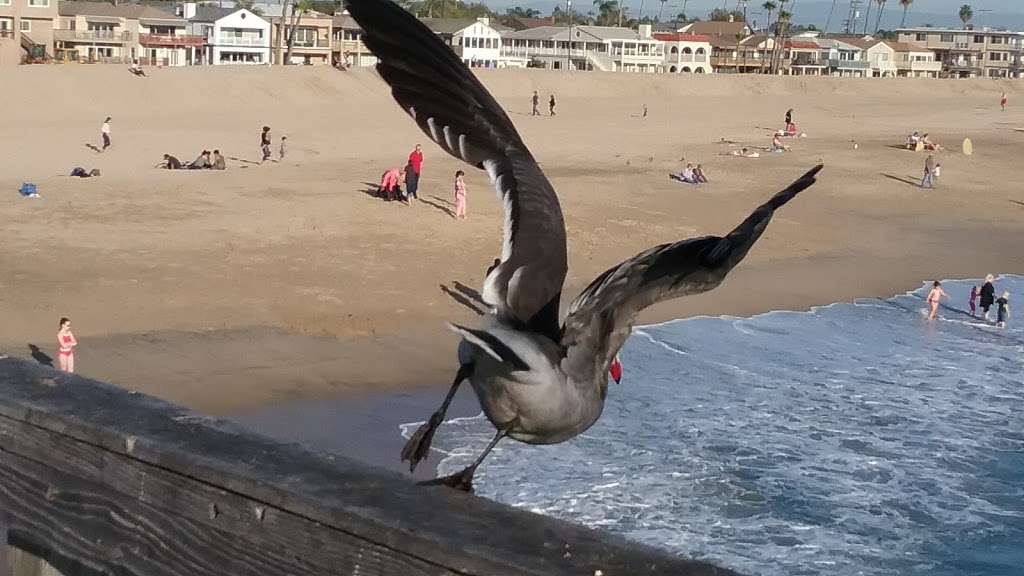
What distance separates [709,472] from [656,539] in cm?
214

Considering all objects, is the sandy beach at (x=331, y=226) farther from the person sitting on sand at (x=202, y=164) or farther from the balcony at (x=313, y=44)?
the balcony at (x=313, y=44)

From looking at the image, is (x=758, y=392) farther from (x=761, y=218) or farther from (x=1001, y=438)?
(x=761, y=218)

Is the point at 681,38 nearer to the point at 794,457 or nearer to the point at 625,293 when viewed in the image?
the point at 794,457

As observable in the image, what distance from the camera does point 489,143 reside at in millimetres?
3926

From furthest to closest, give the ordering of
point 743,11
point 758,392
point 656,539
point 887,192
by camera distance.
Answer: point 743,11 → point 887,192 → point 758,392 → point 656,539

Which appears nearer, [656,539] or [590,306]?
[590,306]

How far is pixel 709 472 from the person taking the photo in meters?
13.8

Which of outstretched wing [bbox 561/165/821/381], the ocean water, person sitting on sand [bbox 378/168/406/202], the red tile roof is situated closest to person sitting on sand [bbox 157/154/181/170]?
person sitting on sand [bbox 378/168/406/202]

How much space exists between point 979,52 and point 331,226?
146291 mm

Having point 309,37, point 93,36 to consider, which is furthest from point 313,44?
point 93,36

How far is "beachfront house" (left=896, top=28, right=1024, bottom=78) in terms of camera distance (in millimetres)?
154125

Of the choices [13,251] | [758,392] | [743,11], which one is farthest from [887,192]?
[743,11]

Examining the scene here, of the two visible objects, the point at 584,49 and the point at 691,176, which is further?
the point at 584,49

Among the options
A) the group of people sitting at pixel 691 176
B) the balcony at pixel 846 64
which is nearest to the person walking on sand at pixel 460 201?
the group of people sitting at pixel 691 176
